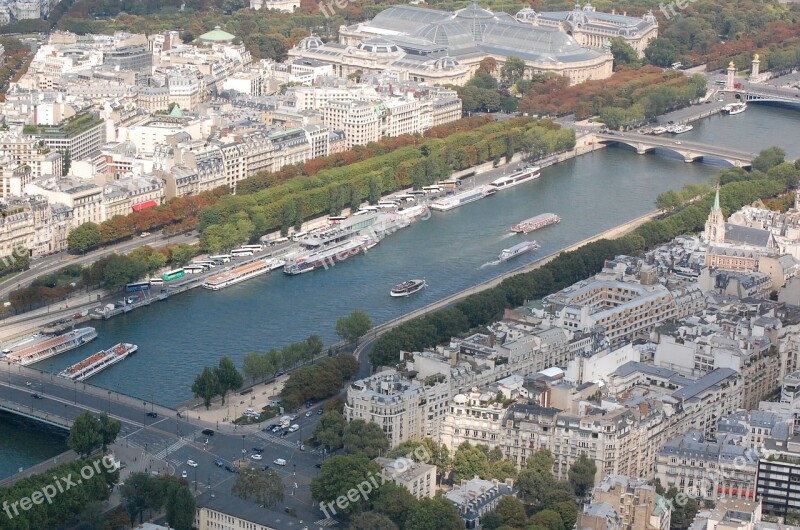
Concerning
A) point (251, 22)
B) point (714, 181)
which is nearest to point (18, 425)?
point (714, 181)

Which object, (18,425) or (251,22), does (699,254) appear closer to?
(18,425)

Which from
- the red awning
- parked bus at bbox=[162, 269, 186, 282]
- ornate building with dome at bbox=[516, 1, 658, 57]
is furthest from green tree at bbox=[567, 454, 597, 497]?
ornate building with dome at bbox=[516, 1, 658, 57]

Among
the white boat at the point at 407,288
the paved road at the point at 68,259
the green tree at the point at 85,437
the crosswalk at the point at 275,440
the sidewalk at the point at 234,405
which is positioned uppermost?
the green tree at the point at 85,437

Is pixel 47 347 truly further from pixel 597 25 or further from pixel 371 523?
pixel 597 25

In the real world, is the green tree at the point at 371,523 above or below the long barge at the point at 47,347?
above

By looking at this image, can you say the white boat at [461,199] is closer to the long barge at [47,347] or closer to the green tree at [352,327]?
the green tree at [352,327]

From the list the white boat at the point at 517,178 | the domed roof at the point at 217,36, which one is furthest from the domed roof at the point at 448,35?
the white boat at the point at 517,178

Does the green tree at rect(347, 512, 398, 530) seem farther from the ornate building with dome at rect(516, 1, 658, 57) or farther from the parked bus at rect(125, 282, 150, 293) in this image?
the ornate building with dome at rect(516, 1, 658, 57)
